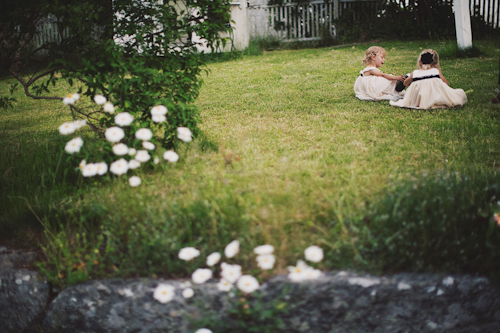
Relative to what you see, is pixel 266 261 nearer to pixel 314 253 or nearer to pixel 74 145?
pixel 314 253

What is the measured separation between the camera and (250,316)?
6.83 feet

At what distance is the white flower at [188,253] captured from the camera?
214 centimetres

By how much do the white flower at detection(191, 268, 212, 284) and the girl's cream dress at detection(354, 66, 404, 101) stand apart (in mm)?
4069

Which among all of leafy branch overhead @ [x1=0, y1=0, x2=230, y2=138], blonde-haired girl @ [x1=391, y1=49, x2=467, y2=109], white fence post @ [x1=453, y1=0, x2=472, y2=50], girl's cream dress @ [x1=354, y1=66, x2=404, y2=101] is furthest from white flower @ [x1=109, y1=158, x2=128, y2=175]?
white fence post @ [x1=453, y1=0, x2=472, y2=50]

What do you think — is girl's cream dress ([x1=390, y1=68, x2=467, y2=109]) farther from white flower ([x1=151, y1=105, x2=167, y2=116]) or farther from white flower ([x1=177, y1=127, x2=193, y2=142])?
white flower ([x1=151, y1=105, x2=167, y2=116])

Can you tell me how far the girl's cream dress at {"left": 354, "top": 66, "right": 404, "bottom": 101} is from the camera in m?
5.50

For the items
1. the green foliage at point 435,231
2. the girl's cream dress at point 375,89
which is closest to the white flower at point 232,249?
the green foliage at point 435,231

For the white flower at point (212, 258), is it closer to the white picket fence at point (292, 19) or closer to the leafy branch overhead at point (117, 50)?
the leafy branch overhead at point (117, 50)

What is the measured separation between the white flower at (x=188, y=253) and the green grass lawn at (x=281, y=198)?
0.22ft

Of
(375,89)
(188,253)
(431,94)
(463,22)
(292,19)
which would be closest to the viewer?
(188,253)

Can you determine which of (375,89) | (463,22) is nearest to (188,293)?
(375,89)

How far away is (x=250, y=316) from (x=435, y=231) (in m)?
1.12

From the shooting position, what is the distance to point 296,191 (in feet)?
8.24

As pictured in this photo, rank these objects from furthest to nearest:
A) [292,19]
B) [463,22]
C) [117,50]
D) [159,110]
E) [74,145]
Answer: [292,19], [463,22], [117,50], [159,110], [74,145]
